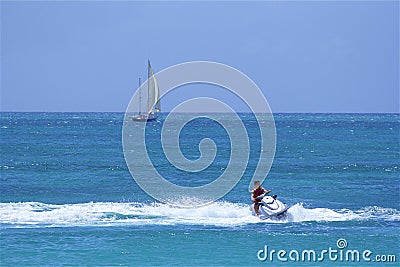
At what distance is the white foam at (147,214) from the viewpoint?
27719mm

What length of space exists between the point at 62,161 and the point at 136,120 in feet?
265

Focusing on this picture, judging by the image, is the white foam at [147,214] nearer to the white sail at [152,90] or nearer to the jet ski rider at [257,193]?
the jet ski rider at [257,193]

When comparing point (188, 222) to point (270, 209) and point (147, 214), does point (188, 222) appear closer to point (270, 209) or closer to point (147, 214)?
point (147, 214)

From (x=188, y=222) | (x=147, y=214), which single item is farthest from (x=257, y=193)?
(x=147, y=214)

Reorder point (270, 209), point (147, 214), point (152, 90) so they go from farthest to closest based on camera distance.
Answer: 1. point (152, 90)
2. point (147, 214)
3. point (270, 209)

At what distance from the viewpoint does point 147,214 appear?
2964 centimetres

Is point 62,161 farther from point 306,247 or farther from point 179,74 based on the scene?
point 306,247

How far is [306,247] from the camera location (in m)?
23.9

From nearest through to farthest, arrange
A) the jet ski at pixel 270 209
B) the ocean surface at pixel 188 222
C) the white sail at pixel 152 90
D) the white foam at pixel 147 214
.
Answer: the ocean surface at pixel 188 222 < the jet ski at pixel 270 209 < the white foam at pixel 147 214 < the white sail at pixel 152 90

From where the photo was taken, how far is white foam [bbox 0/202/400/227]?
90.9 ft

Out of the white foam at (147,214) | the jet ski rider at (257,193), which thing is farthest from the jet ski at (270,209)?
the white foam at (147,214)

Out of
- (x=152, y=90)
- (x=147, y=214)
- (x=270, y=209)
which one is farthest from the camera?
(x=152, y=90)

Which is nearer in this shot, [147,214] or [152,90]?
[147,214]

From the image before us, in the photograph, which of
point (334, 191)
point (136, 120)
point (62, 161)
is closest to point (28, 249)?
point (334, 191)
